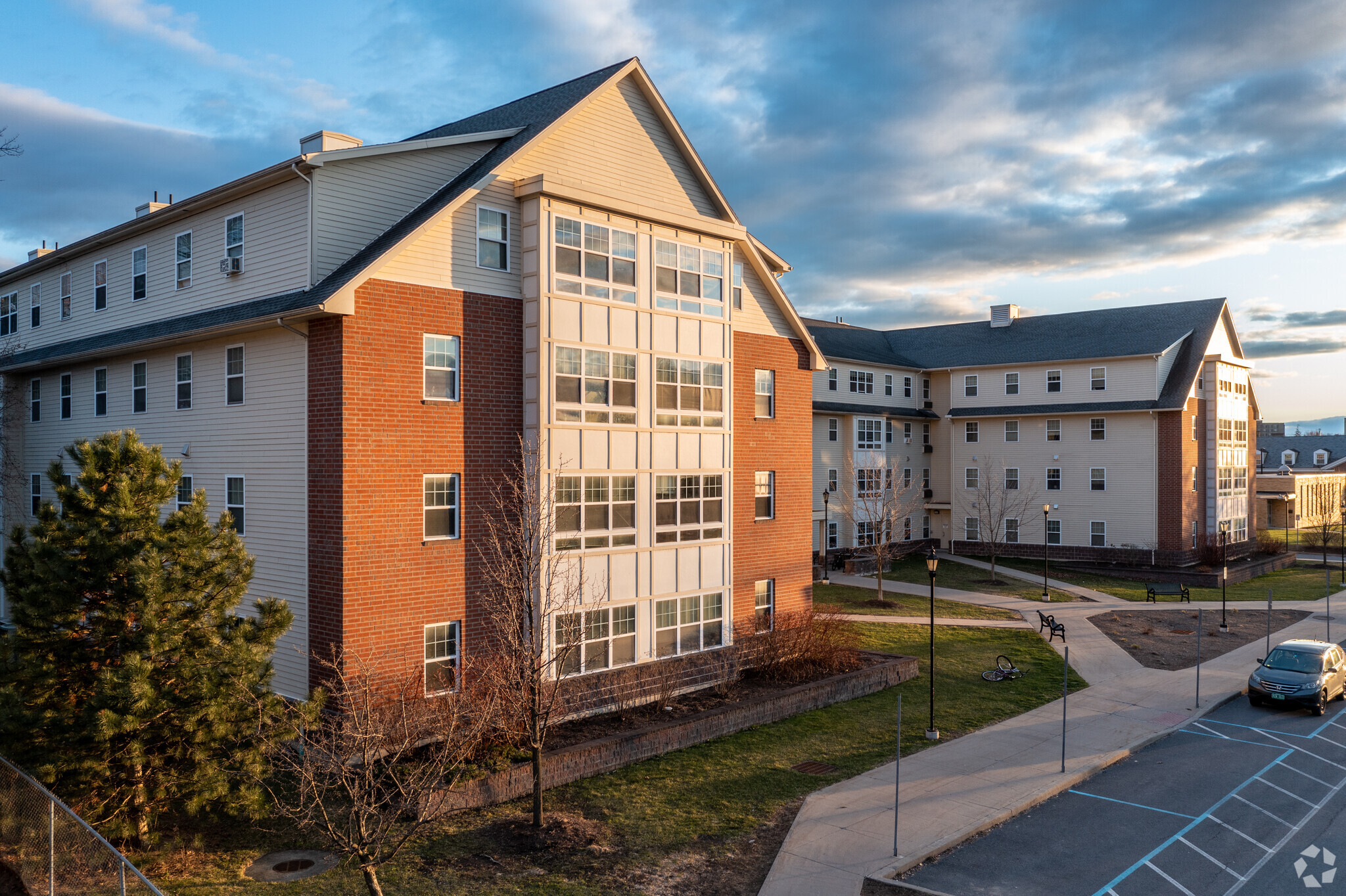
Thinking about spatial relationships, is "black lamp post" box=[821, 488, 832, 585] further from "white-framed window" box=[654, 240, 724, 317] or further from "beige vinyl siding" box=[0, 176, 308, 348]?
"beige vinyl siding" box=[0, 176, 308, 348]

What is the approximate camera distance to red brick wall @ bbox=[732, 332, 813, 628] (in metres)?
24.7

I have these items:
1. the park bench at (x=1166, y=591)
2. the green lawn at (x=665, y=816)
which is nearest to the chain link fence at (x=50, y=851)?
the green lawn at (x=665, y=816)

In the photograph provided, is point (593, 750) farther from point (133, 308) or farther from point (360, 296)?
point (133, 308)

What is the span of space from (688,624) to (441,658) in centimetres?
661

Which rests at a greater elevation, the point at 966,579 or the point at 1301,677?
the point at 1301,677

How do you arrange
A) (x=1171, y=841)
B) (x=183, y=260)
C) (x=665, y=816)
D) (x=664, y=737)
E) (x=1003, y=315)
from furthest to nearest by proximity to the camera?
(x=1003, y=315) < (x=183, y=260) < (x=664, y=737) < (x=665, y=816) < (x=1171, y=841)

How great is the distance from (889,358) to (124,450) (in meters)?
47.9

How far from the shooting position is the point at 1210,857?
13969 mm

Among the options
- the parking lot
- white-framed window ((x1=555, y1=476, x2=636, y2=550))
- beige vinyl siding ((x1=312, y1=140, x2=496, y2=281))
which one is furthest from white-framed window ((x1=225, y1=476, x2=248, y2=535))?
the parking lot

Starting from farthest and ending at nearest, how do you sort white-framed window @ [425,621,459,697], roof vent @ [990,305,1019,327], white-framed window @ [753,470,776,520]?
1. roof vent @ [990,305,1019,327]
2. white-framed window @ [753,470,776,520]
3. white-framed window @ [425,621,459,697]

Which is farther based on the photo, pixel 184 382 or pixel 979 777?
pixel 184 382

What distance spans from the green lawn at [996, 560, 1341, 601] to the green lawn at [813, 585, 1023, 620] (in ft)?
29.7

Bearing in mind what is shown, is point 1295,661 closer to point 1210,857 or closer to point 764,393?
point 1210,857

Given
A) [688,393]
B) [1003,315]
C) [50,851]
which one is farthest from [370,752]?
[1003,315]
